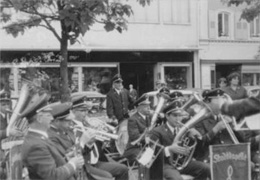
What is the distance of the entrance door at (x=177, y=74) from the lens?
21.8 metres

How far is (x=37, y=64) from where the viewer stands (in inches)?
739

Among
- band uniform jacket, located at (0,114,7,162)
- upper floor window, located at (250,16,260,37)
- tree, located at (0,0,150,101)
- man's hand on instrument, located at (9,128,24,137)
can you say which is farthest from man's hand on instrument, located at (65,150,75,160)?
upper floor window, located at (250,16,260,37)

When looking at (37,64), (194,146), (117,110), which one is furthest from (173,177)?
(37,64)

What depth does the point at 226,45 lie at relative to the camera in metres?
23.5

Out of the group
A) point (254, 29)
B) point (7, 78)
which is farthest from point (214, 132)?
point (254, 29)

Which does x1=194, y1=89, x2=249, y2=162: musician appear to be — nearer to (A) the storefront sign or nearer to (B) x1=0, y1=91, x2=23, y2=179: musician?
(A) the storefront sign

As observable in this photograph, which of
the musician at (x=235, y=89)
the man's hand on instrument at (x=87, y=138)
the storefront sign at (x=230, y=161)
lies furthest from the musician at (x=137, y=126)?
the musician at (x=235, y=89)

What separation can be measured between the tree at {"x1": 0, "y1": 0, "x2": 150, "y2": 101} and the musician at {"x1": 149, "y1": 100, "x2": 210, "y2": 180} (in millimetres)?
2169

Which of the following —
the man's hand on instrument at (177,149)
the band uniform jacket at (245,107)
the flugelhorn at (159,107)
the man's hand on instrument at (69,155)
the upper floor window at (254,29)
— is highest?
the upper floor window at (254,29)

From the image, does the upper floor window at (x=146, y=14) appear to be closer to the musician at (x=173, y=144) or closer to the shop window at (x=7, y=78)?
the shop window at (x=7, y=78)

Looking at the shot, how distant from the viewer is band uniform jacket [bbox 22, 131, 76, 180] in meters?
4.81

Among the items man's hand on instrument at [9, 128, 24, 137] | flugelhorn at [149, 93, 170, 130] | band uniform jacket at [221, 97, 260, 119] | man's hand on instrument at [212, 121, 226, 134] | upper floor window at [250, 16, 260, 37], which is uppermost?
upper floor window at [250, 16, 260, 37]

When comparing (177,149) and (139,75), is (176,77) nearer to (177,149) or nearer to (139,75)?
(139,75)

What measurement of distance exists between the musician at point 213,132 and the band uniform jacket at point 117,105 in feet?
13.5
